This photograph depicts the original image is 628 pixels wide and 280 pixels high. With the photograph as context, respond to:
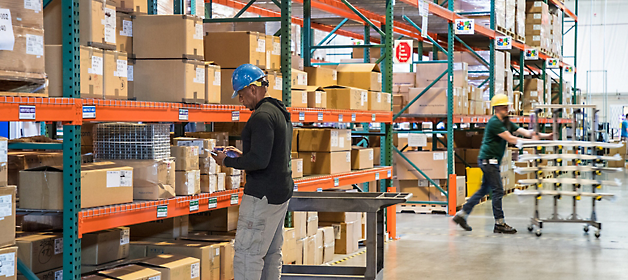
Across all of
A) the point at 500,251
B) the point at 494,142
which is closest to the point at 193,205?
the point at 500,251

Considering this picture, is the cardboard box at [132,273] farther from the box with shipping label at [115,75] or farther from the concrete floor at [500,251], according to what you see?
the concrete floor at [500,251]

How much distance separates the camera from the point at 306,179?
20.6 feet

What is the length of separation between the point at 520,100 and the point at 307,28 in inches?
356

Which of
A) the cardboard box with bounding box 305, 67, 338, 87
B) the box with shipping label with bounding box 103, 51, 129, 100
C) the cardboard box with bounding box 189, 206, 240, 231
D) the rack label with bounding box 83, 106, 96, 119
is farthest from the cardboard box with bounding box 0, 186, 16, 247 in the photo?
the cardboard box with bounding box 305, 67, 338, 87

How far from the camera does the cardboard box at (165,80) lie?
454 centimetres

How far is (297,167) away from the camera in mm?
6445

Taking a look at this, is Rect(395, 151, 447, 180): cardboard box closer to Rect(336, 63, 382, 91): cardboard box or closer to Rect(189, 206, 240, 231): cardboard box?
Rect(336, 63, 382, 91): cardboard box

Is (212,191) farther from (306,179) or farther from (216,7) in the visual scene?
(216,7)

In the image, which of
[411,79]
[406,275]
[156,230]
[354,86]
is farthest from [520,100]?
[156,230]

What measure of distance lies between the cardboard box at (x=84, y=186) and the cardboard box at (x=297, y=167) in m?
2.43

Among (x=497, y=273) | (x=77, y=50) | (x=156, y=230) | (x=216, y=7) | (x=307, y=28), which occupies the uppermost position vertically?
(x=216, y=7)

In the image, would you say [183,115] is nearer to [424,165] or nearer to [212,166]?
[212,166]

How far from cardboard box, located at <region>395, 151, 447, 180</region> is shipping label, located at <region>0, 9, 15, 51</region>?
8381 mm

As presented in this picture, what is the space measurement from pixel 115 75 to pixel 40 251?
1198 millimetres
